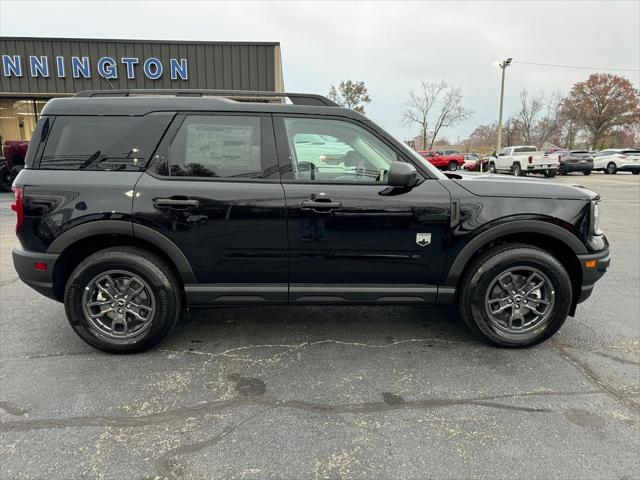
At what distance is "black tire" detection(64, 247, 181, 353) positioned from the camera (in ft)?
10.5

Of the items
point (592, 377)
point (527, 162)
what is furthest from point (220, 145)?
point (527, 162)

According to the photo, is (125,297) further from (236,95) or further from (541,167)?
(541,167)

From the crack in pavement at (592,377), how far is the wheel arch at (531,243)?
325mm

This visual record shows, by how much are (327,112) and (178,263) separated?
1.58m

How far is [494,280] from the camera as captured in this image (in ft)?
10.9

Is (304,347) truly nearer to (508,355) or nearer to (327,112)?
(508,355)

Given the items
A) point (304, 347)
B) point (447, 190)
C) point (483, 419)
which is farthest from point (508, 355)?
point (304, 347)

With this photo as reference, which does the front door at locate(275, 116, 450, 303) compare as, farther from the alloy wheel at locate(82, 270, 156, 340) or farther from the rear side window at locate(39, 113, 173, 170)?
the alloy wheel at locate(82, 270, 156, 340)

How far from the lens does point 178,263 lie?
3.23 meters

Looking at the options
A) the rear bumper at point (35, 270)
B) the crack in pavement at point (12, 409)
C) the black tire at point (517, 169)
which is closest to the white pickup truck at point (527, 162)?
the black tire at point (517, 169)

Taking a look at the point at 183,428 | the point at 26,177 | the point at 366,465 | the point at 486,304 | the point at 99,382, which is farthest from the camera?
the point at 486,304

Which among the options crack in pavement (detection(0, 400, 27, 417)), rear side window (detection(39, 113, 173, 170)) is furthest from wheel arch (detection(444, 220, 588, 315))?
crack in pavement (detection(0, 400, 27, 417))

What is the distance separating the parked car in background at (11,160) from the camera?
46.7 ft

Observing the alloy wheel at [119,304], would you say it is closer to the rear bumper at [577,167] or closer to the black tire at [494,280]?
the black tire at [494,280]
